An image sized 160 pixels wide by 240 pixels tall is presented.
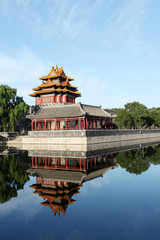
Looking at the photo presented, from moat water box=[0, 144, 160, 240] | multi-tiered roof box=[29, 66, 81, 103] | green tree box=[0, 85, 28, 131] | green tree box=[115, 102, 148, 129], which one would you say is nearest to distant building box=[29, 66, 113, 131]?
multi-tiered roof box=[29, 66, 81, 103]

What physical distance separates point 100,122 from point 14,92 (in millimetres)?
20661

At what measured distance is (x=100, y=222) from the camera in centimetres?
828

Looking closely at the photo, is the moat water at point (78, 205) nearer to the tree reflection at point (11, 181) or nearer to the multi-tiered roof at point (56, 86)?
the tree reflection at point (11, 181)

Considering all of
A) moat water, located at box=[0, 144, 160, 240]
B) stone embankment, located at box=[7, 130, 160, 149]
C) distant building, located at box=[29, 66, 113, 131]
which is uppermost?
distant building, located at box=[29, 66, 113, 131]

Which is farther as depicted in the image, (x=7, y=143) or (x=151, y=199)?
(x=7, y=143)

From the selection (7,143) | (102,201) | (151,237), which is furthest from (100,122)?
(151,237)

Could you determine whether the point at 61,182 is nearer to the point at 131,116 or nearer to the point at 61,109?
the point at 61,109

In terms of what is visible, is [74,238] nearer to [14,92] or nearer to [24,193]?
[24,193]

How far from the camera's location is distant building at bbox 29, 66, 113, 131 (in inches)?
1497

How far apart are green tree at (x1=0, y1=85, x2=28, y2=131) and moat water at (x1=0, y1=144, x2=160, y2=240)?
29397 mm

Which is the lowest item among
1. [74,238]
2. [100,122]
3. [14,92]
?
[74,238]

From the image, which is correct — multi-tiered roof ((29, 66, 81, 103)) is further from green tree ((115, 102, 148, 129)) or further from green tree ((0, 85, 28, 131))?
green tree ((115, 102, 148, 129))

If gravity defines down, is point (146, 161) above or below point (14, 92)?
below

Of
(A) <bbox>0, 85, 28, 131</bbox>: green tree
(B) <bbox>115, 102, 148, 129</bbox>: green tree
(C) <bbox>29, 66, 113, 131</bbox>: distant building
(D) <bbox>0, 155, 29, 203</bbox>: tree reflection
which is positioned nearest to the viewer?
(D) <bbox>0, 155, 29, 203</bbox>: tree reflection
